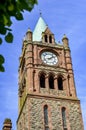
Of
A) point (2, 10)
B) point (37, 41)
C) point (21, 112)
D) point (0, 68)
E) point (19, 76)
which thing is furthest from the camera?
point (19, 76)

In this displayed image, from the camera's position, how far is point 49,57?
37469mm

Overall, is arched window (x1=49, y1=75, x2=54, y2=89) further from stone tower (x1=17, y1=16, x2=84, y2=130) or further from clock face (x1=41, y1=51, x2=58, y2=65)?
clock face (x1=41, y1=51, x2=58, y2=65)

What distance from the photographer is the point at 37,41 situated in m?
38.7

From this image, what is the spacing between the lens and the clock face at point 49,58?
36919 millimetres

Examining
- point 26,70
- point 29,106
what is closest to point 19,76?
point 26,70

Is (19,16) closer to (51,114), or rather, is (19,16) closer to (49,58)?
(51,114)

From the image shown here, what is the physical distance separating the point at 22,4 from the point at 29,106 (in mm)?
27961

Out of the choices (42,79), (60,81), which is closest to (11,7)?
(42,79)

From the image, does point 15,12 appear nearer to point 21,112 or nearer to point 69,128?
point 69,128

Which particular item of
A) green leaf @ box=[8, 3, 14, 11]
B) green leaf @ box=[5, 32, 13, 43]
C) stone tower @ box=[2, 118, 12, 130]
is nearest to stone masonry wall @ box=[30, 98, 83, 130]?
stone tower @ box=[2, 118, 12, 130]

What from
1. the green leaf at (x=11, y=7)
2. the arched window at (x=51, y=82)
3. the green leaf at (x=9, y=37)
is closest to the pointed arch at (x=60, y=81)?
the arched window at (x=51, y=82)

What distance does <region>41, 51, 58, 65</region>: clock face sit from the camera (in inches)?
1453

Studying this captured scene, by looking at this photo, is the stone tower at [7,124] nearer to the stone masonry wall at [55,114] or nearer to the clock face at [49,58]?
the stone masonry wall at [55,114]

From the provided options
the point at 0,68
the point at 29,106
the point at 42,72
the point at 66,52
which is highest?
the point at 66,52
